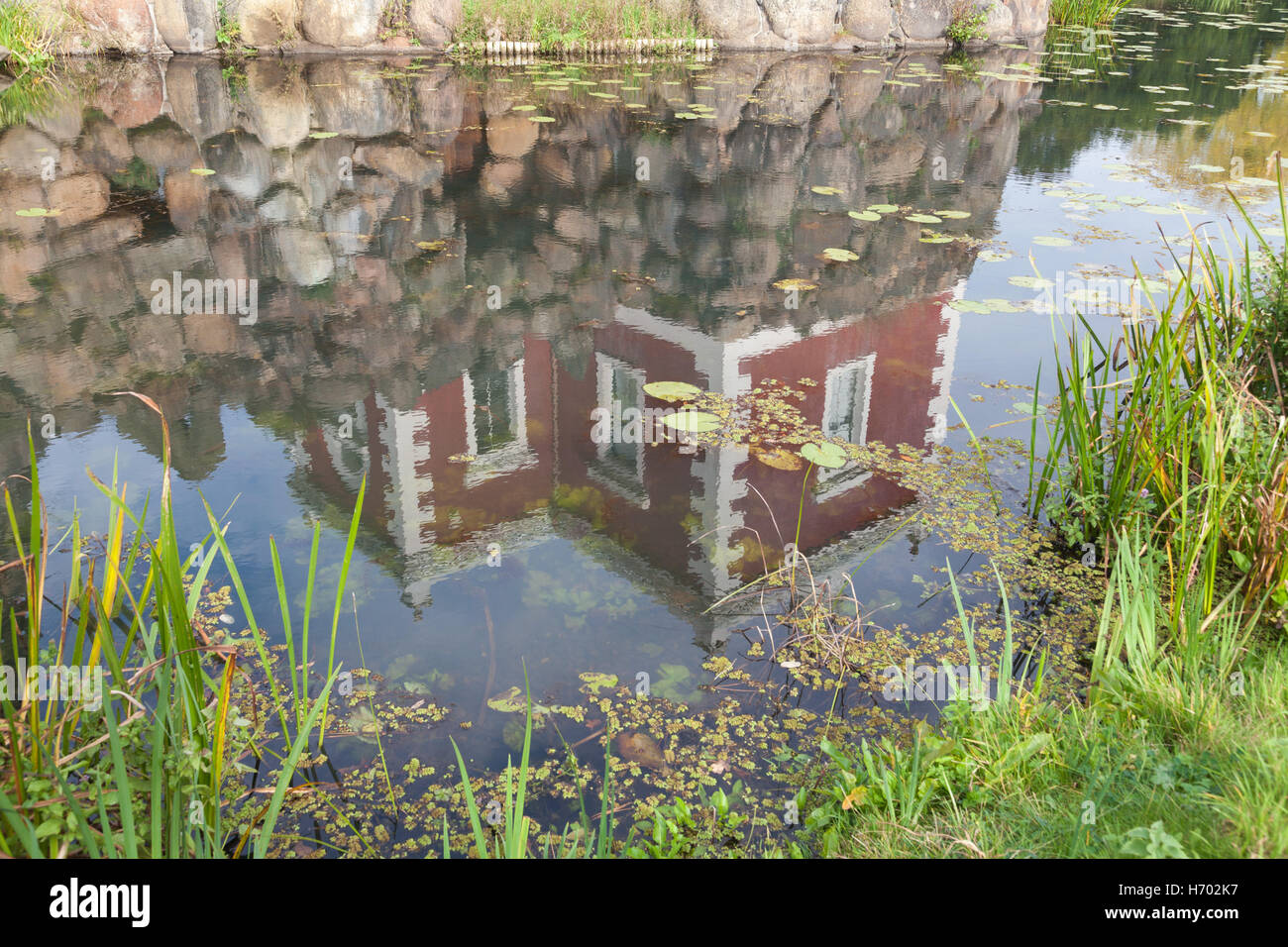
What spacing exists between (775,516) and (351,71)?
13.0 metres

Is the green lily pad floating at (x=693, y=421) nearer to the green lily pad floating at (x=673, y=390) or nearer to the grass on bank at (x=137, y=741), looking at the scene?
the green lily pad floating at (x=673, y=390)

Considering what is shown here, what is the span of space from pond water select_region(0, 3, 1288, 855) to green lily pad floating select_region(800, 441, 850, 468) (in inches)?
3.7

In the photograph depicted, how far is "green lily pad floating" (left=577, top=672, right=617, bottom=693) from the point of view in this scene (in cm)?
314

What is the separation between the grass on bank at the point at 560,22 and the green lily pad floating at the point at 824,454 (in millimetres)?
14005

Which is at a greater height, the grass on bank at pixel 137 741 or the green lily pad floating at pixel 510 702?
the grass on bank at pixel 137 741

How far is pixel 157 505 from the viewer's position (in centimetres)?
400

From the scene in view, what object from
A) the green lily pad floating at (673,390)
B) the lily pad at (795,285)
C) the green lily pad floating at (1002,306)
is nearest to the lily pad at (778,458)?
the green lily pad floating at (673,390)

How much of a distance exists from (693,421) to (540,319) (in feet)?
5.44

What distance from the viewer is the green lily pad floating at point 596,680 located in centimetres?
314

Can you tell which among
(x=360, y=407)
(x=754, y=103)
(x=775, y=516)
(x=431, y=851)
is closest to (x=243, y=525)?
(x=360, y=407)

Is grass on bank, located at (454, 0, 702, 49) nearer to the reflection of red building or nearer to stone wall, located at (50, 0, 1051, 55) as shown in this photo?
stone wall, located at (50, 0, 1051, 55)

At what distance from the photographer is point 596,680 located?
10.4 ft

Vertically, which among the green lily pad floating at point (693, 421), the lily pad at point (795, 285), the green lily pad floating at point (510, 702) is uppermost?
the lily pad at point (795, 285)
